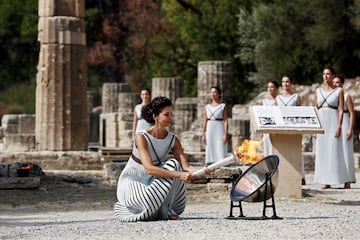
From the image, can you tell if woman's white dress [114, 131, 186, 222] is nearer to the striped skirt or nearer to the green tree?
the striped skirt

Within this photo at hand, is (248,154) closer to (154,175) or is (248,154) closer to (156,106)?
(156,106)

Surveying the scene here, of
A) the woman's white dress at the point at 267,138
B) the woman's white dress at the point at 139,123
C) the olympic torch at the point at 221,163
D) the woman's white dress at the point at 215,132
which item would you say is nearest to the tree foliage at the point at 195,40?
the woman's white dress at the point at 215,132

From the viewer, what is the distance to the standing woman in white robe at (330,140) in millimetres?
17016

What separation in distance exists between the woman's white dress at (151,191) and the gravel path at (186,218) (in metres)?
0.18

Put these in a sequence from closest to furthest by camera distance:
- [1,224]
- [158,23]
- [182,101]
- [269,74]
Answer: [1,224] < [182,101] < [269,74] < [158,23]

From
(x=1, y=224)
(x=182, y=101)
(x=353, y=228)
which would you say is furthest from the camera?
(x=182, y=101)

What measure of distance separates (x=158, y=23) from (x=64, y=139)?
1151 inches

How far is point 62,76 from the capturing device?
24.6 metres

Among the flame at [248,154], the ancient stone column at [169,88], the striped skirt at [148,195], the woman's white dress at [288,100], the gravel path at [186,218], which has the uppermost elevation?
the ancient stone column at [169,88]

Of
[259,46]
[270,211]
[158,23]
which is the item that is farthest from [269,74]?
[270,211]

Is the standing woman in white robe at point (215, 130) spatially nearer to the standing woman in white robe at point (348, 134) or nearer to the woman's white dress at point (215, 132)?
the woman's white dress at point (215, 132)

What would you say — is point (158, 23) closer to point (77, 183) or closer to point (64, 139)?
point (64, 139)

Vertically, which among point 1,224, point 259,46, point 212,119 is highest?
point 259,46

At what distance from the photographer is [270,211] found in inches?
528
